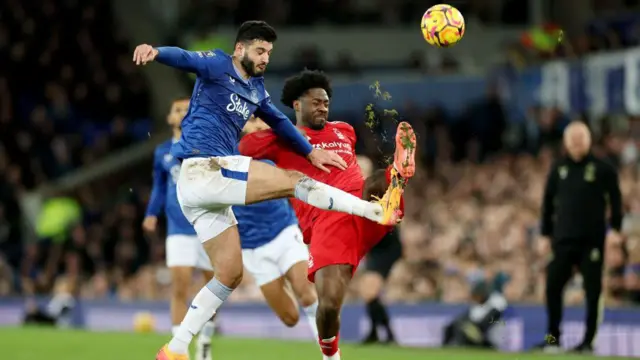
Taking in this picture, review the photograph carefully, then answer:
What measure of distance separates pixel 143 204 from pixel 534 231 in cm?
990

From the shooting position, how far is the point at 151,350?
44.9 feet

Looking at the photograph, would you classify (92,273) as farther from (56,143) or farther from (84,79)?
(84,79)

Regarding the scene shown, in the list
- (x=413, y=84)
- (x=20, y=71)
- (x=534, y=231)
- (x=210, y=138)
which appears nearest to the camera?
(x=210, y=138)

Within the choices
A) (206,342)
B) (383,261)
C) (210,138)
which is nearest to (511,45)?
(383,261)

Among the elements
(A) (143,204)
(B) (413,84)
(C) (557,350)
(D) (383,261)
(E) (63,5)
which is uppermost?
(E) (63,5)

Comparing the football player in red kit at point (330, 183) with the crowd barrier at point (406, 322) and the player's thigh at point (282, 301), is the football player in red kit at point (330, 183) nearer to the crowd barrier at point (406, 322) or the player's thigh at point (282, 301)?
the player's thigh at point (282, 301)

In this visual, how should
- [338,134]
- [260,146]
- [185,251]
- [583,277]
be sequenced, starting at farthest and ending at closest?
[583,277], [185,251], [338,134], [260,146]

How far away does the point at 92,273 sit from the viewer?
75.5 ft

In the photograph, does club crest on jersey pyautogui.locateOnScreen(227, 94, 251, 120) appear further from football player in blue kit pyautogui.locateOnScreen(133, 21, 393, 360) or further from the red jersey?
the red jersey

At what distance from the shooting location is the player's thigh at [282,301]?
11.7 meters

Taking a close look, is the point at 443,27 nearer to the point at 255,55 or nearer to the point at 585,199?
the point at 255,55

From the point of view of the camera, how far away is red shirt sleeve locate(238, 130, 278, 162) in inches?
394

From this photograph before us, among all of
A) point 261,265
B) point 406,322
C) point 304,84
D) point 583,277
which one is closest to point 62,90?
point 406,322

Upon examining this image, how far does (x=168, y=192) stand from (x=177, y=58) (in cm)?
413
